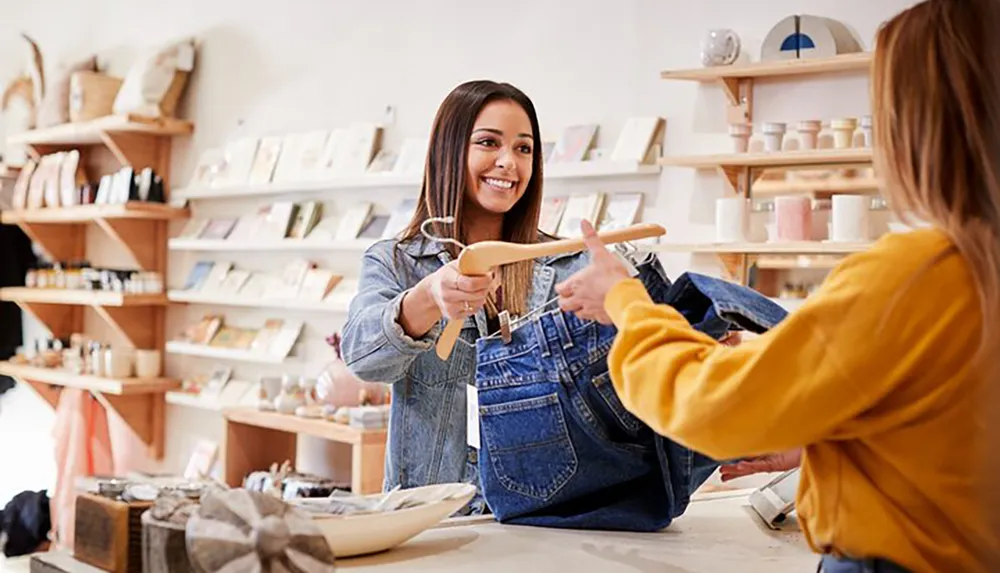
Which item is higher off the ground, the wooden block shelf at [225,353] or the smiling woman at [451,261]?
the smiling woman at [451,261]

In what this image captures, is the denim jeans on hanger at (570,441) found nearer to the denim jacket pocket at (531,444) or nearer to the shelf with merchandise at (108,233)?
the denim jacket pocket at (531,444)

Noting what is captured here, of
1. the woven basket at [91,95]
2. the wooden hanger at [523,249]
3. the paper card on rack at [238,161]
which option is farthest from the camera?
the woven basket at [91,95]

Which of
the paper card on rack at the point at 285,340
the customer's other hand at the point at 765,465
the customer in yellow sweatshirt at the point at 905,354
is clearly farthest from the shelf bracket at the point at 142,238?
the customer in yellow sweatshirt at the point at 905,354

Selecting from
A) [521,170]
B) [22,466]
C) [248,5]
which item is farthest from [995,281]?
[22,466]

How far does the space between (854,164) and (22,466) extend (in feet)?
18.3

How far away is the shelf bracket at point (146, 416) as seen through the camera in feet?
20.0

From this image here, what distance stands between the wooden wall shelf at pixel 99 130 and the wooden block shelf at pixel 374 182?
1.03 feet

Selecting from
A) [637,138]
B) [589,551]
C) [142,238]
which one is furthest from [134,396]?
[589,551]

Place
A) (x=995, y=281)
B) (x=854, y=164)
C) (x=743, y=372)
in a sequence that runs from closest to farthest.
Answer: (x=995, y=281), (x=743, y=372), (x=854, y=164)

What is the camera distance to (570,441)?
1849 millimetres

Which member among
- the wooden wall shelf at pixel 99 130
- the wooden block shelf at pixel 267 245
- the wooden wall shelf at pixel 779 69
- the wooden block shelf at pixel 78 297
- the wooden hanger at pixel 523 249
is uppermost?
the wooden wall shelf at pixel 99 130

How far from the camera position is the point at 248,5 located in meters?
5.55

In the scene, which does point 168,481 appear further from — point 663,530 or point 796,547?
point 796,547

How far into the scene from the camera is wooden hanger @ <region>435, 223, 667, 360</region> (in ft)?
5.73
